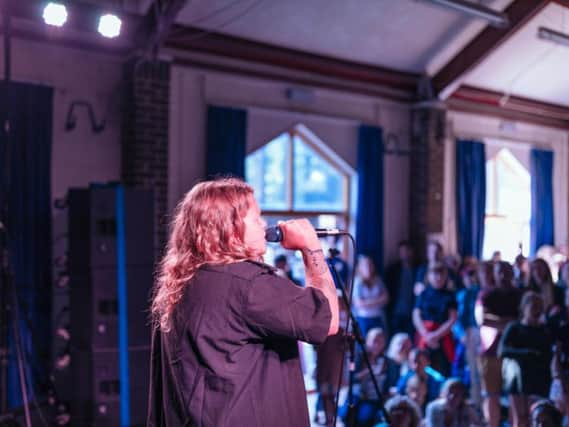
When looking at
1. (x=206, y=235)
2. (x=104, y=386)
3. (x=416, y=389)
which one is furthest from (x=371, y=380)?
(x=206, y=235)

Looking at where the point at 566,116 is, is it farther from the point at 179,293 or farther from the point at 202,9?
the point at 202,9

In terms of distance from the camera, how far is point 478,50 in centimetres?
596

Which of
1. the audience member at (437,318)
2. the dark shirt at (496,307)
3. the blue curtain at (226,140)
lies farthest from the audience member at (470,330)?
the blue curtain at (226,140)

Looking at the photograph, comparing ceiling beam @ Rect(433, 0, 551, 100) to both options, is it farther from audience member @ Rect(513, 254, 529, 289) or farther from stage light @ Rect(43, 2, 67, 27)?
stage light @ Rect(43, 2, 67, 27)

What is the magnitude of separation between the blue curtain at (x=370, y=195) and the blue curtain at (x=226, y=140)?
1.55m

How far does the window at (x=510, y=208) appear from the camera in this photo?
9.81 ft

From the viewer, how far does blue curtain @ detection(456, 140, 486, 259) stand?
215 inches

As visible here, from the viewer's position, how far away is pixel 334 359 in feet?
13.7

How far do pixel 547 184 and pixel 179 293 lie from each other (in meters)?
2.08

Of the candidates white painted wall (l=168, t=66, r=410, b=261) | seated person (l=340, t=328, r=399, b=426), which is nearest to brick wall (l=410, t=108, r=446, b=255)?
white painted wall (l=168, t=66, r=410, b=261)

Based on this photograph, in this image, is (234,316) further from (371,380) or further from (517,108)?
(371,380)

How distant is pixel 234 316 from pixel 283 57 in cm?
467

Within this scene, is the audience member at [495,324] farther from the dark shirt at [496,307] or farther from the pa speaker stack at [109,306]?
the pa speaker stack at [109,306]

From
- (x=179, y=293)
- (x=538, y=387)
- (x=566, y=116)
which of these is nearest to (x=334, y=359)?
(x=538, y=387)
